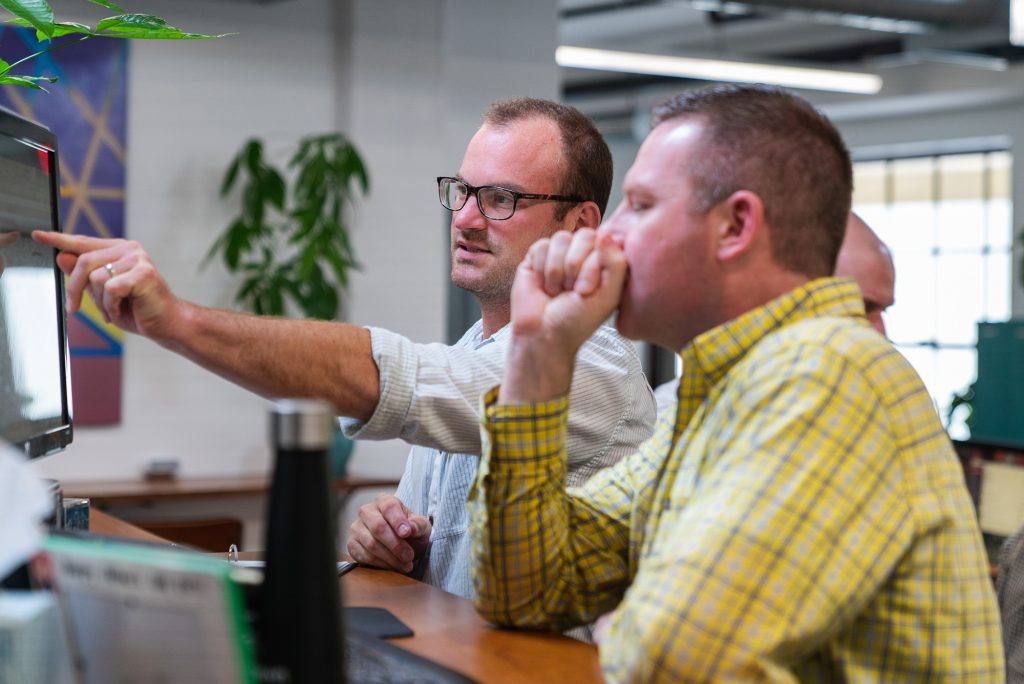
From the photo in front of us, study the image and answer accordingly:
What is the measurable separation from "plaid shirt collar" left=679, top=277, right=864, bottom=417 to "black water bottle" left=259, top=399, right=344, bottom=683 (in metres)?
0.57

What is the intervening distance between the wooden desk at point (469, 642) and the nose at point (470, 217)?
0.65m

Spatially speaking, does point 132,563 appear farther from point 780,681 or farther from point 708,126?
point 708,126

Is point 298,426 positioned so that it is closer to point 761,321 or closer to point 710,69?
point 761,321

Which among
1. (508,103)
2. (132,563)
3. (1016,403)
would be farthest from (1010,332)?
(132,563)

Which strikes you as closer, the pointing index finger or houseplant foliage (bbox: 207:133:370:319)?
the pointing index finger

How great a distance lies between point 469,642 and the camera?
4.25ft

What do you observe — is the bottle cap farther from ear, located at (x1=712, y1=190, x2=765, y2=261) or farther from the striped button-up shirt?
the striped button-up shirt

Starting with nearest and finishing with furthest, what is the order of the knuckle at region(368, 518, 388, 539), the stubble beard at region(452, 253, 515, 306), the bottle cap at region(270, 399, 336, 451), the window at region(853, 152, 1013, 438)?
the bottle cap at region(270, 399, 336, 451) < the knuckle at region(368, 518, 388, 539) < the stubble beard at region(452, 253, 515, 306) < the window at region(853, 152, 1013, 438)

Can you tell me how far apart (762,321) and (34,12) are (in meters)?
0.78

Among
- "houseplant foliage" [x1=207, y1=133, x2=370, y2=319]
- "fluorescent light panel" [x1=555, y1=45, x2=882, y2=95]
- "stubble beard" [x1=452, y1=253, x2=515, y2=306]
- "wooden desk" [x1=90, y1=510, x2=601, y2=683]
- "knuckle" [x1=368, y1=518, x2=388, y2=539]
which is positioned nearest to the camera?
"wooden desk" [x1=90, y1=510, x2=601, y2=683]

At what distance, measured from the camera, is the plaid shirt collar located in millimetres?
1222

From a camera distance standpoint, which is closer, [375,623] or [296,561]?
[296,561]

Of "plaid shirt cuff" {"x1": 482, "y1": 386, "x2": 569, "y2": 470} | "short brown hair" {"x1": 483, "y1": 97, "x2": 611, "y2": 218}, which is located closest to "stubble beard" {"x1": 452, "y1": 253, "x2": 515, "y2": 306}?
"short brown hair" {"x1": 483, "y1": 97, "x2": 611, "y2": 218}

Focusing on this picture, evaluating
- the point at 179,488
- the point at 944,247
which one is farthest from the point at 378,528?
the point at 944,247
